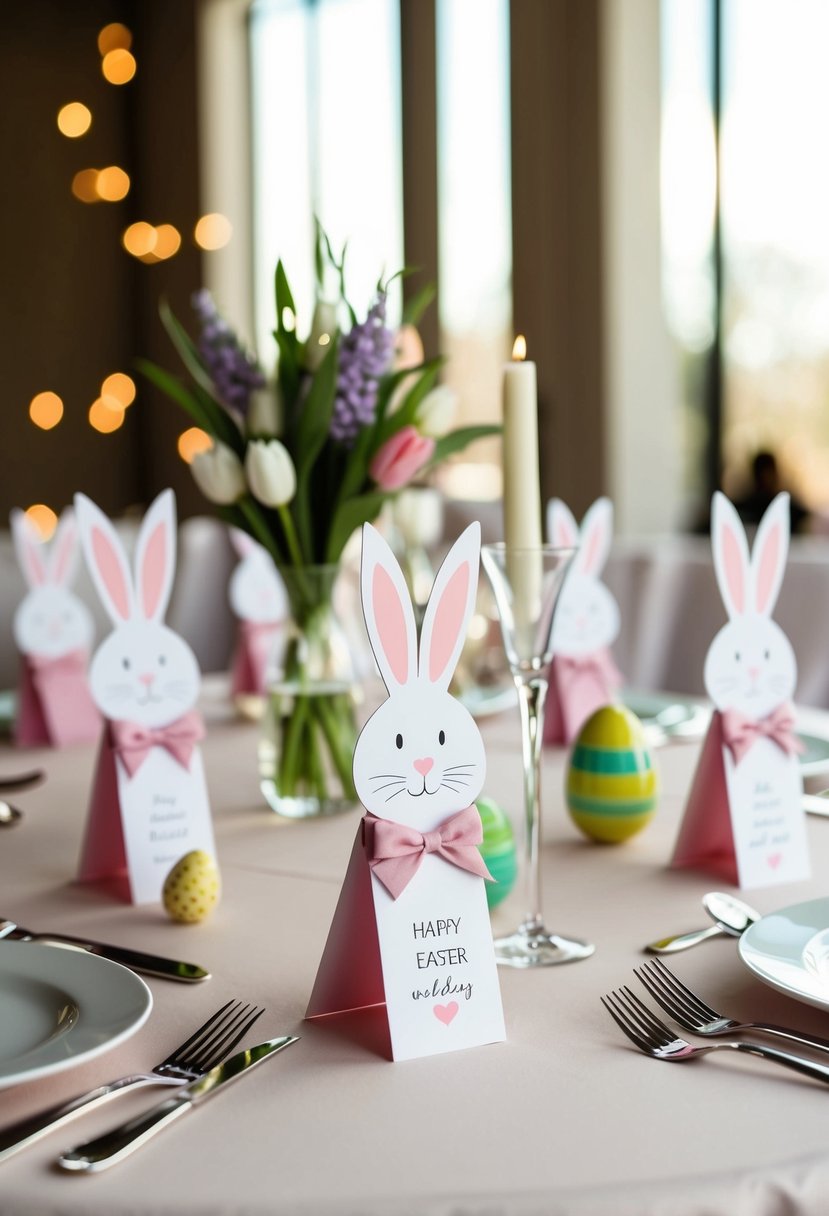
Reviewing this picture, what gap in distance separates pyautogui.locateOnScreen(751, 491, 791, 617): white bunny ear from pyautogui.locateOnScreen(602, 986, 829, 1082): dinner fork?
0.39 metres

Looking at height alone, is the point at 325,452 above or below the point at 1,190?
below

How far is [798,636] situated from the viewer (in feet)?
7.16

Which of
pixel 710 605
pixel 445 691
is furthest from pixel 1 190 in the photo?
pixel 445 691

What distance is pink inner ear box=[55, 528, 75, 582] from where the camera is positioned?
1.57 m

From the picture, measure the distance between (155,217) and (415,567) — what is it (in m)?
4.90

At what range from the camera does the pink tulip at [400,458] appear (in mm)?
1165

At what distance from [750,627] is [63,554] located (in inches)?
35.3

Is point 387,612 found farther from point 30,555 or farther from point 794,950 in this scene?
point 30,555

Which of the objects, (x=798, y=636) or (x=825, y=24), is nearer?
(x=798, y=636)

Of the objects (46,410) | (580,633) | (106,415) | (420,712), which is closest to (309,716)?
(580,633)

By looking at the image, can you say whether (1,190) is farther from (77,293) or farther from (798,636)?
(798,636)

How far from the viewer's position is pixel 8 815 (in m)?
1.22

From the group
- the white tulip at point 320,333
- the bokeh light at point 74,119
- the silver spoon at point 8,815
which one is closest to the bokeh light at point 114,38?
the bokeh light at point 74,119

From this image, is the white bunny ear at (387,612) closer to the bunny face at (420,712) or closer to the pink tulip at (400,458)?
the bunny face at (420,712)
